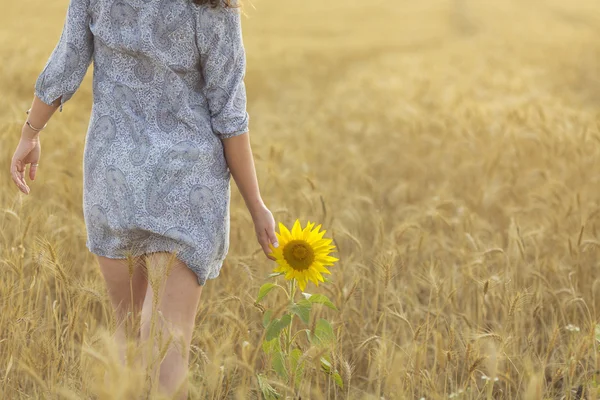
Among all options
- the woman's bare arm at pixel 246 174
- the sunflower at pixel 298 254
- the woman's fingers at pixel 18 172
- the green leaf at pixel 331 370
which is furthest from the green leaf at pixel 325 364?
the woman's fingers at pixel 18 172

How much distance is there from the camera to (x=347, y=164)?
5.19m

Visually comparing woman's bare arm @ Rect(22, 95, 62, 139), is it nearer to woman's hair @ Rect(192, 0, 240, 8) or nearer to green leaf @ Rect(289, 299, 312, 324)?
woman's hair @ Rect(192, 0, 240, 8)

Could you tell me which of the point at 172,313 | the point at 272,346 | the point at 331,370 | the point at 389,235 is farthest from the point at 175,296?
the point at 389,235

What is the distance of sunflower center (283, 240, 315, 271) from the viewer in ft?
6.67

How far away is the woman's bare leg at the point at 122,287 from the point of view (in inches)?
78.5

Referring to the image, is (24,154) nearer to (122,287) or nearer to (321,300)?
(122,287)

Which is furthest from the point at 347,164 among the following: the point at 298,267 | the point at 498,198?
the point at 298,267

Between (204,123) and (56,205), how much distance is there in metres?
1.79

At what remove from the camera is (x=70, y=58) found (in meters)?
1.99

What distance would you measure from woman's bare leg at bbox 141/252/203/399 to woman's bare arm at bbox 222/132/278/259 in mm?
209

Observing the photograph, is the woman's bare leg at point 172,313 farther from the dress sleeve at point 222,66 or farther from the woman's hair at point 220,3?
the woman's hair at point 220,3

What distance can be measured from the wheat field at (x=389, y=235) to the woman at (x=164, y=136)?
0.14 m

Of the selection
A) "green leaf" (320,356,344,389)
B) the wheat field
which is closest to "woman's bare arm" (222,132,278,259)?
the wheat field

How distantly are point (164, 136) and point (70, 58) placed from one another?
311 mm
